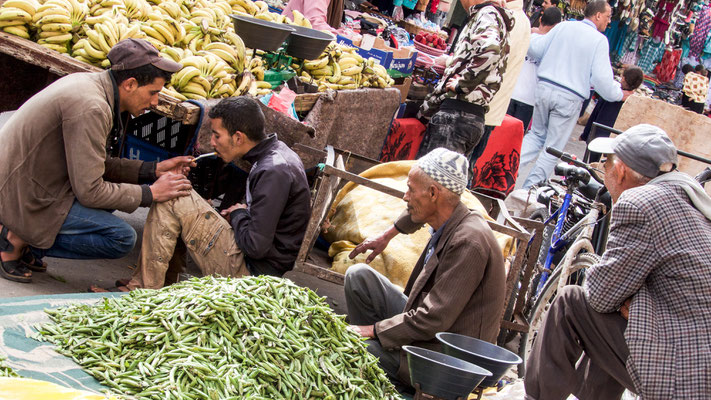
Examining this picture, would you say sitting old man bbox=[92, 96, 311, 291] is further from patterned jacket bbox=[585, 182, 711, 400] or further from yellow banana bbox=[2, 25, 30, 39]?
patterned jacket bbox=[585, 182, 711, 400]

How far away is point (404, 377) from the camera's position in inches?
153

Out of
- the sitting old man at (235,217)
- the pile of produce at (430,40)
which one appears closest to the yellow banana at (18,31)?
the sitting old man at (235,217)

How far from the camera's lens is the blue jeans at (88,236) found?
420 cm

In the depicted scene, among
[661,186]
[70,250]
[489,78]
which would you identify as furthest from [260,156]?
[489,78]

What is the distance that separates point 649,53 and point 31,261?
688 inches

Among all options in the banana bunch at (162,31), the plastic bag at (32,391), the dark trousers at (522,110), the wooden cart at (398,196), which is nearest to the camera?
the plastic bag at (32,391)

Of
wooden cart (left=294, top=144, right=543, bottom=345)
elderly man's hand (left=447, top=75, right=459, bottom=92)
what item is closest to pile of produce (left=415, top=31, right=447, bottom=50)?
elderly man's hand (left=447, top=75, right=459, bottom=92)

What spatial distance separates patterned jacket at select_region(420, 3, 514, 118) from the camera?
20.5ft

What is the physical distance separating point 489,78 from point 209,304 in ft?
13.3

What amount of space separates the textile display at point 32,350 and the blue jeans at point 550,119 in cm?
670

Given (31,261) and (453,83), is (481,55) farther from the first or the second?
(31,261)

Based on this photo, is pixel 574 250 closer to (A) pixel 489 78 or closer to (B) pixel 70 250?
(A) pixel 489 78

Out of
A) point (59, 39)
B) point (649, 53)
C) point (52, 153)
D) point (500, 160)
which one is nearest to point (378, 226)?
point (52, 153)

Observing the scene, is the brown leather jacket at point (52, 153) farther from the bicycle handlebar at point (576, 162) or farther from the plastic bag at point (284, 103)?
the bicycle handlebar at point (576, 162)
